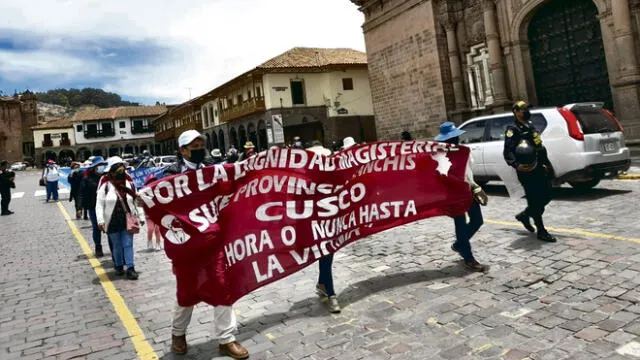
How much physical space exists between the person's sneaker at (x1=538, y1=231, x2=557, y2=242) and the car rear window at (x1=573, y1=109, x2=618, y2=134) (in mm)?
3732

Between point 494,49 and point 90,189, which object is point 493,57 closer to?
point 494,49

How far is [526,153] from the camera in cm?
596

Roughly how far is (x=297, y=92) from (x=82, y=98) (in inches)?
5488

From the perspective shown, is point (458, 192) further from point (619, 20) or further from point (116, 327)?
point (619, 20)

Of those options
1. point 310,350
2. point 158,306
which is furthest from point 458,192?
point 158,306

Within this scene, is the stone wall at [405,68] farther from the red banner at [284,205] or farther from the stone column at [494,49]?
the red banner at [284,205]

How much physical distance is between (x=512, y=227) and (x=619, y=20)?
11.3 m

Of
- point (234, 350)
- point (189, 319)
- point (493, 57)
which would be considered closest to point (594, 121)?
point (234, 350)

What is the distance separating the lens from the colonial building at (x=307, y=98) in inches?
1503

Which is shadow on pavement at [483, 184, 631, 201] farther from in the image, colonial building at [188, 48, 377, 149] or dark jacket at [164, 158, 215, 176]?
colonial building at [188, 48, 377, 149]

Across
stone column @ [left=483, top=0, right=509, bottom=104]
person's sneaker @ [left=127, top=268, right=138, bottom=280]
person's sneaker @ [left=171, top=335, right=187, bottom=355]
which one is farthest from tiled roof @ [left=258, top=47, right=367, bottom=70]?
person's sneaker @ [left=171, top=335, right=187, bottom=355]

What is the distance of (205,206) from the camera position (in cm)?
400

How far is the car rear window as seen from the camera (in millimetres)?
8805

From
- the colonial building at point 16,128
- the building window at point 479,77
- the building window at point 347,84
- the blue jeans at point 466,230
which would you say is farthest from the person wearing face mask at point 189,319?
the colonial building at point 16,128
